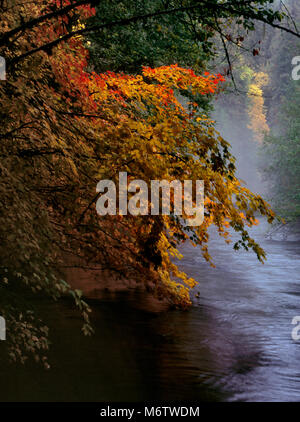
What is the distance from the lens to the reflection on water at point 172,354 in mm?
8977

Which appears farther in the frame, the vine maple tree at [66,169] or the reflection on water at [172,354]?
the reflection on water at [172,354]

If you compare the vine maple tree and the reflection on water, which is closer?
the vine maple tree

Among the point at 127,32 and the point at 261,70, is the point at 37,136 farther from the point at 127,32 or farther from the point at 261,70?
the point at 261,70

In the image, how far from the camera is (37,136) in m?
6.33

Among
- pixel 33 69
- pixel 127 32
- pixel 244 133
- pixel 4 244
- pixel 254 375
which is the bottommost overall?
pixel 254 375

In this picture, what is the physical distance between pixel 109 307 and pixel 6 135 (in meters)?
9.45

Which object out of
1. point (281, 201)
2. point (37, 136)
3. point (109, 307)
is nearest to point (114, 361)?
point (109, 307)

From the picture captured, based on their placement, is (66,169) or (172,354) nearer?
(66,169)

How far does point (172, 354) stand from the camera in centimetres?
1105

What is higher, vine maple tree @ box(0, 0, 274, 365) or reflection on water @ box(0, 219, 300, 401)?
vine maple tree @ box(0, 0, 274, 365)

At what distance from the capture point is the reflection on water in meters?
8.98

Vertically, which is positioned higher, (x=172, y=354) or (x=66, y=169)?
(x=66, y=169)

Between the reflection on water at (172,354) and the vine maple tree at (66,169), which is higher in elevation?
the vine maple tree at (66,169)

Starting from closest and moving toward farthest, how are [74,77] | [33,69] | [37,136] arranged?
[33,69] < [37,136] < [74,77]
